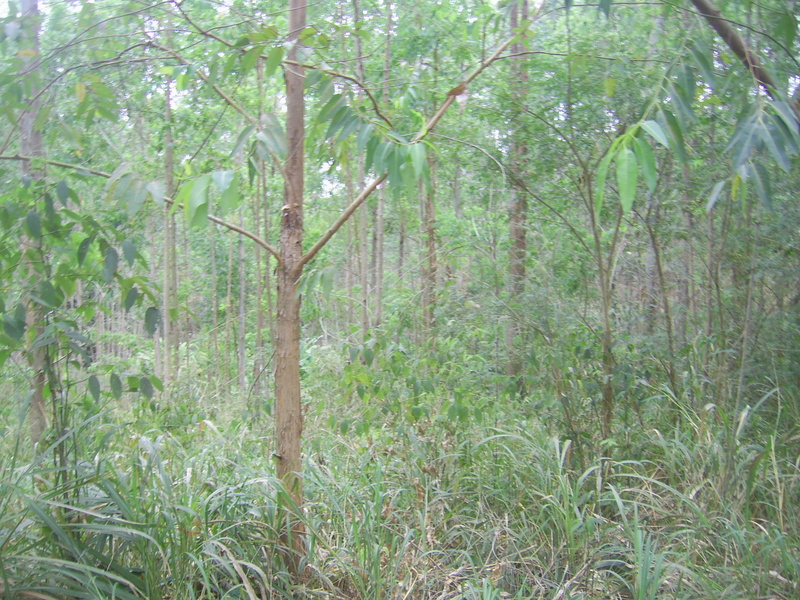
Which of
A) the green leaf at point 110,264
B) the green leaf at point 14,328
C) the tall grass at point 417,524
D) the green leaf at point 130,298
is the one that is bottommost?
the tall grass at point 417,524

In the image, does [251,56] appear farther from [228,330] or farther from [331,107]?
[228,330]

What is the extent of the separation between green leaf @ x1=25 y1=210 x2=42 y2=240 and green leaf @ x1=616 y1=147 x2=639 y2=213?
2168mm

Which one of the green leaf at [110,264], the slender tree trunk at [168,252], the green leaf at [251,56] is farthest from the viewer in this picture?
the slender tree trunk at [168,252]

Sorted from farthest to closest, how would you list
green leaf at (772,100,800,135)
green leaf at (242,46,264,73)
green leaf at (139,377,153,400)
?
green leaf at (139,377,153,400) < green leaf at (242,46,264,73) < green leaf at (772,100,800,135)

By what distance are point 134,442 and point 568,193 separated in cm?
331

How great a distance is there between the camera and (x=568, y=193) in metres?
4.60

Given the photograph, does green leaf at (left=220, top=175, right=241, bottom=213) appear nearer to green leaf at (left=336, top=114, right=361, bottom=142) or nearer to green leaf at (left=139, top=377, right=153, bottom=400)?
green leaf at (left=336, top=114, right=361, bottom=142)

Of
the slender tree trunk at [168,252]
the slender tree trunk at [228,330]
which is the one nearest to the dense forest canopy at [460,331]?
the slender tree trunk at [168,252]

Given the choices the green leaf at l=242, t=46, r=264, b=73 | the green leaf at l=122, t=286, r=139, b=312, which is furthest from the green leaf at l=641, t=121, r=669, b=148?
the green leaf at l=122, t=286, r=139, b=312

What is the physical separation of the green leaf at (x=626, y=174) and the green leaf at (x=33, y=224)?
7.11ft

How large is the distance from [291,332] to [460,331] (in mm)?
2482

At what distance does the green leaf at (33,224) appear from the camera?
247cm

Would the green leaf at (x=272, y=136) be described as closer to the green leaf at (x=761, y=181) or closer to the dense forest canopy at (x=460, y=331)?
the dense forest canopy at (x=460, y=331)

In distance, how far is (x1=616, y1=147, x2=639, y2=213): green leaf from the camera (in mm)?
1470
